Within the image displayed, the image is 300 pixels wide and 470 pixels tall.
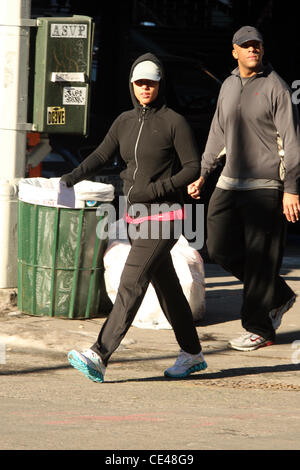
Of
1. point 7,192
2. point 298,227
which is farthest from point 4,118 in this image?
point 298,227

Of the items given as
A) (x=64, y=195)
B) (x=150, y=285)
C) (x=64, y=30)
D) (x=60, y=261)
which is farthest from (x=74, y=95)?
(x=150, y=285)

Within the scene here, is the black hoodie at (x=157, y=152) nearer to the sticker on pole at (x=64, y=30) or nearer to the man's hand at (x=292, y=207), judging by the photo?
the man's hand at (x=292, y=207)

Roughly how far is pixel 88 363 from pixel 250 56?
7.45 ft

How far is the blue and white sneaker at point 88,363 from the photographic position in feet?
18.8

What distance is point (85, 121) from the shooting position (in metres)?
7.88

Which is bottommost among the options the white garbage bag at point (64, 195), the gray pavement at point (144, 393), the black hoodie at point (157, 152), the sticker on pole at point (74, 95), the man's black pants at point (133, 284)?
the gray pavement at point (144, 393)

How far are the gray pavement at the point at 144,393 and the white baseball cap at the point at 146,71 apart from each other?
5.64 ft

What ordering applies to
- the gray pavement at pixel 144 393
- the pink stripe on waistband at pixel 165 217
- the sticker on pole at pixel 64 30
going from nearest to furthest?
the gray pavement at pixel 144 393, the pink stripe on waistband at pixel 165 217, the sticker on pole at pixel 64 30

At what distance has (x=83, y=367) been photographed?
18.8ft

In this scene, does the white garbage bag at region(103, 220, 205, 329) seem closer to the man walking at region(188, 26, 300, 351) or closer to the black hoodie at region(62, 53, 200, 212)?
the man walking at region(188, 26, 300, 351)

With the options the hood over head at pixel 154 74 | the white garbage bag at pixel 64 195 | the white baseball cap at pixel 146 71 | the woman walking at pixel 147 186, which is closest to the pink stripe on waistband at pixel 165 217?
the woman walking at pixel 147 186

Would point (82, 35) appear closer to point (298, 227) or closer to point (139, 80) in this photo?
point (139, 80)

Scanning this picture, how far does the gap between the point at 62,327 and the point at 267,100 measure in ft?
7.09

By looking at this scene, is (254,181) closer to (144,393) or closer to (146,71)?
(146,71)
